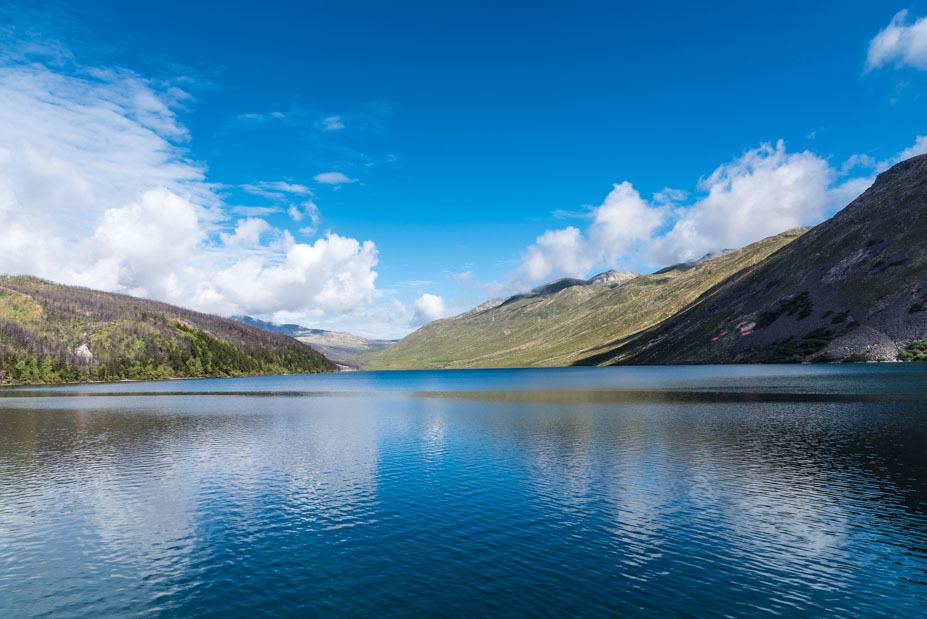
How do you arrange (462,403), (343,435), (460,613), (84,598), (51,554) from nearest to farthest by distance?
(460,613) < (84,598) < (51,554) < (343,435) < (462,403)

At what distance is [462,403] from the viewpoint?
134 meters

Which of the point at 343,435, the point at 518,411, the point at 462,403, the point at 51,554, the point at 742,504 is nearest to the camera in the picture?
the point at 51,554

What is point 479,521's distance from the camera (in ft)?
123

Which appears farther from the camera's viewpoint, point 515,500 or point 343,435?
point 343,435

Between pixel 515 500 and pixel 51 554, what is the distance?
111 feet

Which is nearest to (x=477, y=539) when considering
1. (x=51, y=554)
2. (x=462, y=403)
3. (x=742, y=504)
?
(x=742, y=504)

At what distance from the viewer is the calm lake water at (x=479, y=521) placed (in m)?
25.8

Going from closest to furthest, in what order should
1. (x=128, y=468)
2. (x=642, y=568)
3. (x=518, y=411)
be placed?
1. (x=642, y=568)
2. (x=128, y=468)
3. (x=518, y=411)

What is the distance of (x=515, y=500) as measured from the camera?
4250cm

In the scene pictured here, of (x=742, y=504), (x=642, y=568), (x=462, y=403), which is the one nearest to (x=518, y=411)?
(x=462, y=403)

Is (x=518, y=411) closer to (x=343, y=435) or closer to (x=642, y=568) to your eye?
(x=343, y=435)

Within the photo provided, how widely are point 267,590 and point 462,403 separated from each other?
10744 cm

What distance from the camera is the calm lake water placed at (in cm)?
2578

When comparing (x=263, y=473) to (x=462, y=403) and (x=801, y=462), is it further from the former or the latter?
(x=462, y=403)
